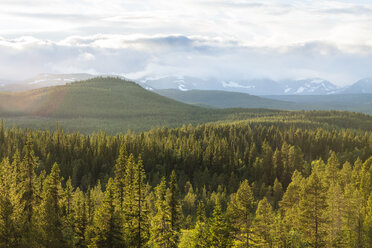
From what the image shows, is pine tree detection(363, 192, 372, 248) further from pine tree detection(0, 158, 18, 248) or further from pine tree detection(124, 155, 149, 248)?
pine tree detection(0, 158, 18, 248)

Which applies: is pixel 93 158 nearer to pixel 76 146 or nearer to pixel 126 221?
pixel 76 146

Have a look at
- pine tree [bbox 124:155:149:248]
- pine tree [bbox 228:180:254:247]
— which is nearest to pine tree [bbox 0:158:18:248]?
pine tree [bbox 124:155:149:248]

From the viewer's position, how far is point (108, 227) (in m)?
51.0

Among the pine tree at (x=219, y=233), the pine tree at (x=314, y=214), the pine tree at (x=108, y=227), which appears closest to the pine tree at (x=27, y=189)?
the pine tree at (x=108, y=227)

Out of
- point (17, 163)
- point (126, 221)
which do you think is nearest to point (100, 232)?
point (126, 221)

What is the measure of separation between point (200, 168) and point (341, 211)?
11930cm

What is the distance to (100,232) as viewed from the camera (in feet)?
167

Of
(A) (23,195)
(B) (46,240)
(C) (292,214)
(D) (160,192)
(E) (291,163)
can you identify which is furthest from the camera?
(E) (291,163)

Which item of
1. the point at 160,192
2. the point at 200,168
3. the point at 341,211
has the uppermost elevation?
the point at 160,192

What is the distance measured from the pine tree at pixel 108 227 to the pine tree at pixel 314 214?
2471cm

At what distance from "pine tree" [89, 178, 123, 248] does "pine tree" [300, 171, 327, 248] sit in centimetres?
2471

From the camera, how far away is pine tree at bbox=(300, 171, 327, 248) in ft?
167

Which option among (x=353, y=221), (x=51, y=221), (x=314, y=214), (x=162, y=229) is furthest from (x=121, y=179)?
(x=353, y=221)

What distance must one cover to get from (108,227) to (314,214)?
90.2 ft
